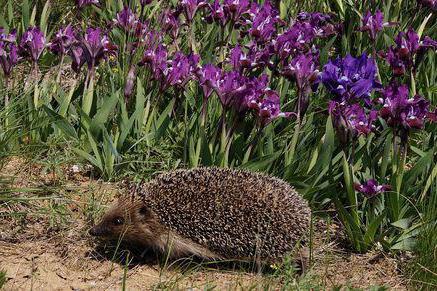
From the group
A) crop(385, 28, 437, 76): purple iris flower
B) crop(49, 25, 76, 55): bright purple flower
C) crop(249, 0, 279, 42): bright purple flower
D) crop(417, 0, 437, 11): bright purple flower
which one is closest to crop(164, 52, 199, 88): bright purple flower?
crop(249, 0, 279, 42): bright purple flower

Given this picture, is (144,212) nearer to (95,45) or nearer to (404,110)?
(95,45)

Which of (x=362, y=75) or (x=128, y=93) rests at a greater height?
(x=362, y=75)

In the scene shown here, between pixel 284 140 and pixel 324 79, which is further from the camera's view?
pixel 284 140

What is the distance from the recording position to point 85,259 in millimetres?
4980

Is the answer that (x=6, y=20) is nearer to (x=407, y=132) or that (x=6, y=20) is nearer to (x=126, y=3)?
(x=126, y=3)

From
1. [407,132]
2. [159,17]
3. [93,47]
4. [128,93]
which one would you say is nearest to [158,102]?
[128,93]

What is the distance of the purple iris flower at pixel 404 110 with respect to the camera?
496 cm

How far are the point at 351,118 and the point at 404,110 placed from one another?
34 centimetres

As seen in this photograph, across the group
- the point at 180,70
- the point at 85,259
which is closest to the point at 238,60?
the point at 180,70

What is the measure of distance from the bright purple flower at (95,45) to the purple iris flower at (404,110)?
2078 millimetres

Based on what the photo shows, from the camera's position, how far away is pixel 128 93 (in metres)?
5.90

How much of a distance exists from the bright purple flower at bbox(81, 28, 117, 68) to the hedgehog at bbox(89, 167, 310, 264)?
1.23m

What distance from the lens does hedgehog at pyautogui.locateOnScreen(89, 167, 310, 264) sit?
484cm

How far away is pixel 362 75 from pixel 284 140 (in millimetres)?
905
